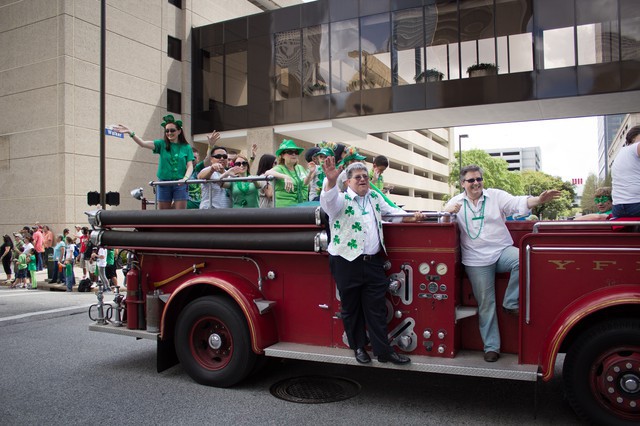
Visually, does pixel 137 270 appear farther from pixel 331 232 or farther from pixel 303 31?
pixel 303 31

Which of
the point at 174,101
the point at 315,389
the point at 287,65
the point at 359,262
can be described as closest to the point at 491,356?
the point at 359,262

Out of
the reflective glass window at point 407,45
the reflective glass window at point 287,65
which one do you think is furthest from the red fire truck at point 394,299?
the reflective glass window at point 287,65

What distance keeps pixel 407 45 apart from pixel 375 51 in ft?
4.71

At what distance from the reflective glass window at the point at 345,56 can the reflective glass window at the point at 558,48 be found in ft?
24.8

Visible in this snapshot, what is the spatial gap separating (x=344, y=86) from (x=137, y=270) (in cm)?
1925

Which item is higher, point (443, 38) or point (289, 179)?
point (443, 38)

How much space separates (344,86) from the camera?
24.1 m

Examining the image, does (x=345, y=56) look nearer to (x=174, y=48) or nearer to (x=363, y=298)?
(x=174, y=48)

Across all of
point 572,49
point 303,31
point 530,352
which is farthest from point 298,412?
point 303,31

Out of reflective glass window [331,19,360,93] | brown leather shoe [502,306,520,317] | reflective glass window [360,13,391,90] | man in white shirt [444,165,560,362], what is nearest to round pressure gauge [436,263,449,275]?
man in white shirt [444,165,560,362]

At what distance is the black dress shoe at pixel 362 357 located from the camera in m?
4.71

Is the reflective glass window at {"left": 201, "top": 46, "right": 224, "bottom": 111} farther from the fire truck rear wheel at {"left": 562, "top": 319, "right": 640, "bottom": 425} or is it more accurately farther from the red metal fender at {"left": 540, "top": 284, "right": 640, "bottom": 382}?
the fire truck rear wheel at {"left": 562, "top": 319, "right": 640, "bottom": 425}

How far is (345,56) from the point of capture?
940 inches

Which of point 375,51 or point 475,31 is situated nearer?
point 475,31
